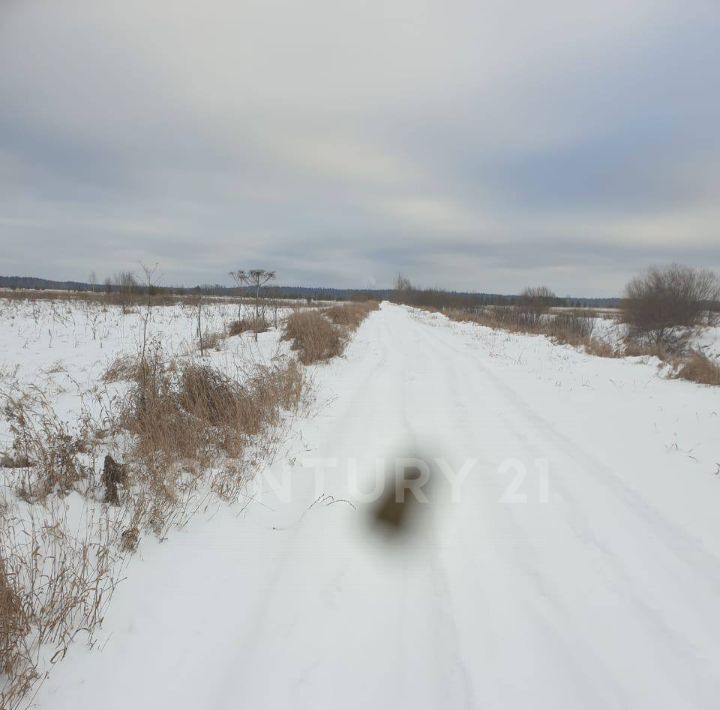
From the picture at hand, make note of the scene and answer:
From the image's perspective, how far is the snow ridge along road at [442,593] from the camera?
174 centimetres

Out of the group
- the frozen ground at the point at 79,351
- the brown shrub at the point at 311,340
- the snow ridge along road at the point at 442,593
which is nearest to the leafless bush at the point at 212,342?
the frozen ground at the point at 79,351

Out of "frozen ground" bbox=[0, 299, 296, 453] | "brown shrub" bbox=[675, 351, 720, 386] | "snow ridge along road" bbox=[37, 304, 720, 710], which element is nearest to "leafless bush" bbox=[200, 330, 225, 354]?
"frozen ground" bbox=[0, 299, 296, 453]

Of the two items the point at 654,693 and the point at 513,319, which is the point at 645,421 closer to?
the point at 654,693

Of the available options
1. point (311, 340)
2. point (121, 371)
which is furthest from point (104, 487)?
point (311, 340)

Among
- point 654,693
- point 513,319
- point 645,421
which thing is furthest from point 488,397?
point 513,319

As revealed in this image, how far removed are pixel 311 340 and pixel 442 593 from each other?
8030mm

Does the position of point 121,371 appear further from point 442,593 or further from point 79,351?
point 442,593

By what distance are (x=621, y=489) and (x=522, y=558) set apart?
1.56 meters

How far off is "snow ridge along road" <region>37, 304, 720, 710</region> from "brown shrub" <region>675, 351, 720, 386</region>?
428 centimetres

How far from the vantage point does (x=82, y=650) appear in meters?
1.86

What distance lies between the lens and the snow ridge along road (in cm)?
174

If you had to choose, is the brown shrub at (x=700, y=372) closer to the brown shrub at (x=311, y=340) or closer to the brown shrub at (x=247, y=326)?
the brown shrub at (x=311, y=340)

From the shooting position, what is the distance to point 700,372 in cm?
809

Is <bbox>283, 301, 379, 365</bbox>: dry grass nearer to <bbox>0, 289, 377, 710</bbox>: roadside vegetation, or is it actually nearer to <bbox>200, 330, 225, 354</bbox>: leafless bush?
<bbox>200, 330, 225, 354</bbox>: leafless bush
